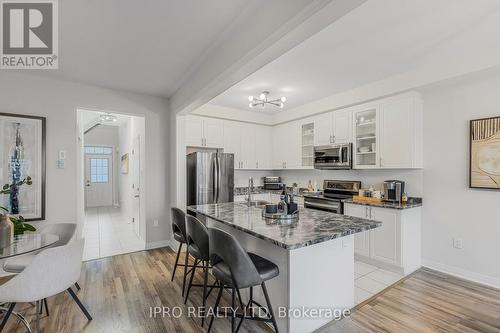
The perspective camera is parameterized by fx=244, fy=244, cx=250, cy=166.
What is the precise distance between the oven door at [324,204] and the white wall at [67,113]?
2.73 metres

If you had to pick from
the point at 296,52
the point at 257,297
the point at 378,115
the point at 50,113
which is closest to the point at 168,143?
the point at 50,113

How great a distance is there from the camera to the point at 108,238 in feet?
16.3

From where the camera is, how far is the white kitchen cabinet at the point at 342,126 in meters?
4.15

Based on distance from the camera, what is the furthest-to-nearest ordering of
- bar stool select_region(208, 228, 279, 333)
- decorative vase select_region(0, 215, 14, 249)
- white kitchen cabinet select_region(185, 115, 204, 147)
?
white kitchen cabinet select_region(185, 115, 204, 147) < decorative vase select_region(0, 215, 14, 249) < bar stool select_region(208, 228, 279, 333)

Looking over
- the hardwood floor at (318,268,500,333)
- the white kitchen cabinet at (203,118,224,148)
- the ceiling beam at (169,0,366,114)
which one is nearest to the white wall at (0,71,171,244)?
the white kitchen cabinet at (203,118,224,148)

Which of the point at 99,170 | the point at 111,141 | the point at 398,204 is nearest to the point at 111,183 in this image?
the point at 99,170

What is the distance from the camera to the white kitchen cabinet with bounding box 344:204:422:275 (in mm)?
3213

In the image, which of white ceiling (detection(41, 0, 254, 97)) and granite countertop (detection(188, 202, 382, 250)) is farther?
white ceiling (detection(41, 0, 254, 97))

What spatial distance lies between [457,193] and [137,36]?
14.0 feet

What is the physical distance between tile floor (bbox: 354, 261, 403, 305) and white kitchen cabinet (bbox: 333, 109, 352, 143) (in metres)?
2.03

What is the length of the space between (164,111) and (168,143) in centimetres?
59

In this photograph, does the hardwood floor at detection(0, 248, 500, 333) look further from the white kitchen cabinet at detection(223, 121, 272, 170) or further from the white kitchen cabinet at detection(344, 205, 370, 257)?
the white kitchen cabinet at detection(223, 121, 272, 170)

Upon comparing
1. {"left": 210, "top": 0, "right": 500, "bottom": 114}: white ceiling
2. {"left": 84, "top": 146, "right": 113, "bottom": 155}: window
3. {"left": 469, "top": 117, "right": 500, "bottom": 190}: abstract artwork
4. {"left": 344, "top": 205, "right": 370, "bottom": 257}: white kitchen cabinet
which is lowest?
{"left": 344, "top": 205, "right": 370, "bottom": 257}: white kitchen cabinet

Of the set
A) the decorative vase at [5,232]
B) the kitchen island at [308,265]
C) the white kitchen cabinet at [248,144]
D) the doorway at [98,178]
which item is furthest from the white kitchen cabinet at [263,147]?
the doorway at [98,178]
